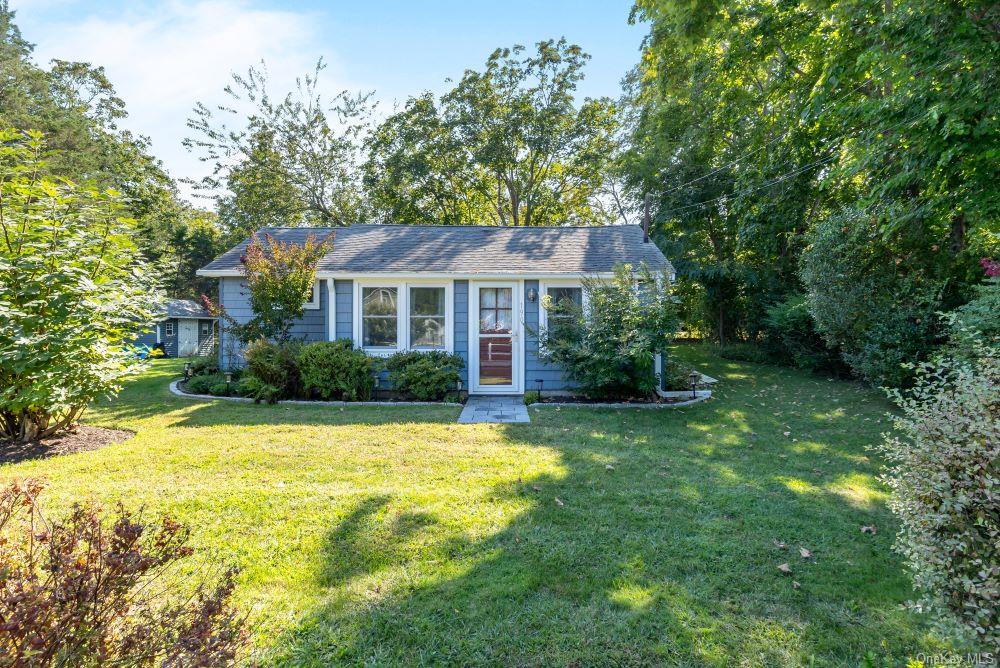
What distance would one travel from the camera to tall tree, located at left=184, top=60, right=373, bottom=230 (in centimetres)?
1978

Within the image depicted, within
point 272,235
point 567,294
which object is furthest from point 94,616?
point 272,235

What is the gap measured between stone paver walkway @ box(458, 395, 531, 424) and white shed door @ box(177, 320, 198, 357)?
21.8m

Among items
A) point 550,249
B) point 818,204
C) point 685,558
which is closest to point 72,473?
point 685,558

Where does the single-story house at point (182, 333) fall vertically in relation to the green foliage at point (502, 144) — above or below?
A: below

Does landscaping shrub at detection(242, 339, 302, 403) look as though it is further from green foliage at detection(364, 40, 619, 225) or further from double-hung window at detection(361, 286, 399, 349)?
green foliage at detection(364, 40, 619, 225)

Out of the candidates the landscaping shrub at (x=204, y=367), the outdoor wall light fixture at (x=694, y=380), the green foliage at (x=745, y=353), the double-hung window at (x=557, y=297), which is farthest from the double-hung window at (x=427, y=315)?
the green foliage at (x=745, y=353)

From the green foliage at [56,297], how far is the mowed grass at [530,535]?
89cm

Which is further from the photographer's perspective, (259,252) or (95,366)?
(259,252)

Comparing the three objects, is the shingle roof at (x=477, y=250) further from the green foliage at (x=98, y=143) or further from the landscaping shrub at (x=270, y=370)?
the green foliage at (x=98, y=143)

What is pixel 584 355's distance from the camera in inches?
318

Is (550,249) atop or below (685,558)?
atop

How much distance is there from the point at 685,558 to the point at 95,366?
6687mm

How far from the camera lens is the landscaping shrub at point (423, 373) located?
8.55 metres

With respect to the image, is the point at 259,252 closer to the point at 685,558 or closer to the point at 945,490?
the point at 685,558
